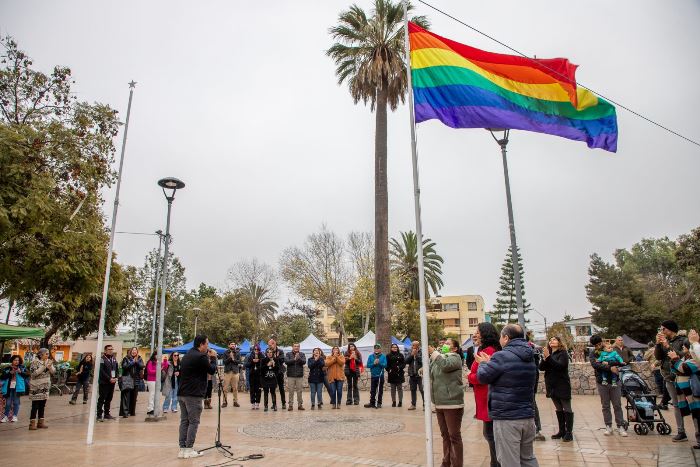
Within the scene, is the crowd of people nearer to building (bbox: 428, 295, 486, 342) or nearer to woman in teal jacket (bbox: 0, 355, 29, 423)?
woman in teal jacket (bbox: 0, 355, 29, 423)

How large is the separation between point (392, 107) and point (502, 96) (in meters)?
14.5

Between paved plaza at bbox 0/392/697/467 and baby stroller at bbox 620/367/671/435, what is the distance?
286mm

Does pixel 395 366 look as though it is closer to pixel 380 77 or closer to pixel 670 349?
pixel 670 349

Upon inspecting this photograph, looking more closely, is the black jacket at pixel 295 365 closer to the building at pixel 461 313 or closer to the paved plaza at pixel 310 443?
the paved plaza at pixel 310 443

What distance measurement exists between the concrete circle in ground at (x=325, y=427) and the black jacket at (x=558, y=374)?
133 inches

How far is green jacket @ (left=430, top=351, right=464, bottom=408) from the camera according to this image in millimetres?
6113

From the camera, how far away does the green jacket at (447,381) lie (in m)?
6.11

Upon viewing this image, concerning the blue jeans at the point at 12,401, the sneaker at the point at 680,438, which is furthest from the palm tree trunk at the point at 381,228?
the blue jeans at the point at 12,401

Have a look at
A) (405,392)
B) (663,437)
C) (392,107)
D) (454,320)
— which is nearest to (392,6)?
(392,107)

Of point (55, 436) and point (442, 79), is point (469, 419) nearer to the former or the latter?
point (442, 79)

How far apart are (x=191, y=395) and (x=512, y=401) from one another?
540 centimetres

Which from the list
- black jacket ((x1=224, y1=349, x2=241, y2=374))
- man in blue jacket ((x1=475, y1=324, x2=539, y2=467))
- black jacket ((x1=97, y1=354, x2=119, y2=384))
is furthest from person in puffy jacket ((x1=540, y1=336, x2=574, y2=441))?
black jacket ((x1=97, y1=354, x2=119, y2=384))

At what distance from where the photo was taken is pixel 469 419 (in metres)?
11.9

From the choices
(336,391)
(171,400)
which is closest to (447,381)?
(336,391)
